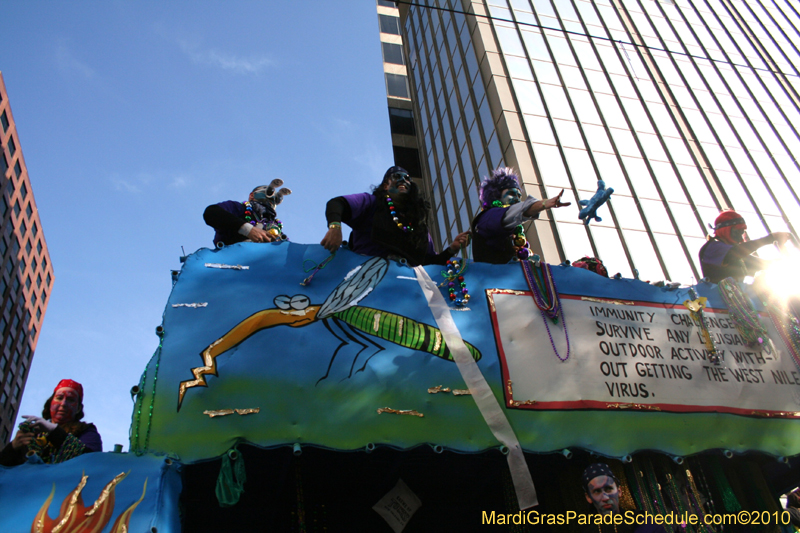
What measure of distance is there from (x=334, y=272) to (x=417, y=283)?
596 millimetres

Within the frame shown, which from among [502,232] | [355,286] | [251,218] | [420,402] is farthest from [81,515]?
[502,232]

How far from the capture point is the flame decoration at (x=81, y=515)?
2693 millimetres

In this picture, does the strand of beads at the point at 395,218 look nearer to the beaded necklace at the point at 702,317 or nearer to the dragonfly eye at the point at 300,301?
the dragonfly eye at the point at 300,301

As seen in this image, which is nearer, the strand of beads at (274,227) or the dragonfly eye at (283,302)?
the dragonfly eye at (283,302)

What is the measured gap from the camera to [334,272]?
397 cm

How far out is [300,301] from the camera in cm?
373

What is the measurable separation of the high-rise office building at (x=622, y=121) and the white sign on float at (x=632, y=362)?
268 inches

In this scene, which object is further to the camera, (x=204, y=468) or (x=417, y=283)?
(x=417, y=283)

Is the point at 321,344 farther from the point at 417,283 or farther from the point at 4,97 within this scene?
the point at 4,97

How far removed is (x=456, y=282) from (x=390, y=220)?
0.77 m

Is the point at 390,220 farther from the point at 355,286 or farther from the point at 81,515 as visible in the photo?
the point at 81,515

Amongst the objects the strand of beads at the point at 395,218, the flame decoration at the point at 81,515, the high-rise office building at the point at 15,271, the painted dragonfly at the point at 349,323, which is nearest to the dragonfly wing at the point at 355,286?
the painted dragonfly at the point at 349,323

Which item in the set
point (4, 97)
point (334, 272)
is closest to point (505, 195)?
point (334, 272)

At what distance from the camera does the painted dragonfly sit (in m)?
3.51
